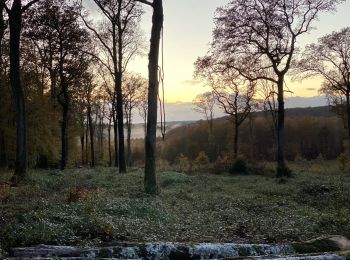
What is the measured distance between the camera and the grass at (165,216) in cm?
974

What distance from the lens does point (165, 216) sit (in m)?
13.3

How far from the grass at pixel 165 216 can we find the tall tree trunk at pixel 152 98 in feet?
2.66

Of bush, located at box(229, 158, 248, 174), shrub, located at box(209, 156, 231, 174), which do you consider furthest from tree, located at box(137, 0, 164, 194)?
shrub, located at box(209, 156, 231, 174)

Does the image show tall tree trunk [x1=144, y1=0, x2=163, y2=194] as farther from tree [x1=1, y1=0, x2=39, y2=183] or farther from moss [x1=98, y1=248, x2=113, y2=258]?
moss [x1=98, y1=248, x2=113, y2=258]

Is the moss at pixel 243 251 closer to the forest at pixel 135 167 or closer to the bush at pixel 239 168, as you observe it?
the forest at pixel 135 167

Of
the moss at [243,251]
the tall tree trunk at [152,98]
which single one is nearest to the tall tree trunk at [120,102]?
the tall tree trunk at [152,98]

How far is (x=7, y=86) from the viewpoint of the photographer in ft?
123

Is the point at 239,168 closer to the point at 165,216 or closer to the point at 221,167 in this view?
the point at 221,167

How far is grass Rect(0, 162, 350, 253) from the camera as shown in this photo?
32.0 feet

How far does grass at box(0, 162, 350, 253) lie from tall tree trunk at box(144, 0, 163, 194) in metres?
0.81

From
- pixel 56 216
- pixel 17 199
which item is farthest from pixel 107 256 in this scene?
pixel 17 199

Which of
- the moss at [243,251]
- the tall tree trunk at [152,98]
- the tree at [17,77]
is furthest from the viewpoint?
the tree at [17,77]

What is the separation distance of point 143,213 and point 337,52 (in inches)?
1520

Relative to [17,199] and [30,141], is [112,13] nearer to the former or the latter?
[30,141]
